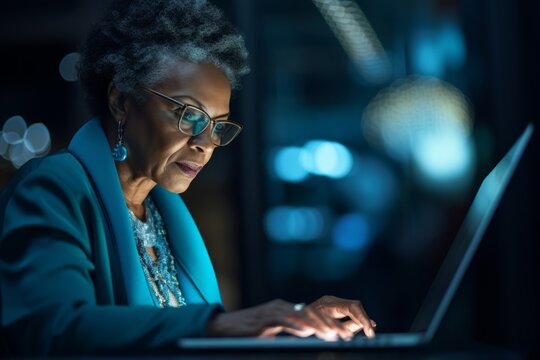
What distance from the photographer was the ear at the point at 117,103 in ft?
4.25

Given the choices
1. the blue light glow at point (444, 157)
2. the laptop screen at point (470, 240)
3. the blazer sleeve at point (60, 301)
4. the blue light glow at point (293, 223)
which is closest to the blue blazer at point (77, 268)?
the blazer sleeve at point (60, 301)

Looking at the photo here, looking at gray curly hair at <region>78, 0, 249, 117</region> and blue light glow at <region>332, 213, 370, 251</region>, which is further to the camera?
blue light glow at <region>332, 213, 370, 251</region>

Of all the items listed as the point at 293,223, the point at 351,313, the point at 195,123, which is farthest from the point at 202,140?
the point at 293,223

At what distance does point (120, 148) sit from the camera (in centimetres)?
128

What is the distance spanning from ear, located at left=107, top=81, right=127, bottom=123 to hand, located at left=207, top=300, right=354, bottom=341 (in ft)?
1.60

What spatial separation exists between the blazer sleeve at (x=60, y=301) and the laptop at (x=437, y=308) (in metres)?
0.06

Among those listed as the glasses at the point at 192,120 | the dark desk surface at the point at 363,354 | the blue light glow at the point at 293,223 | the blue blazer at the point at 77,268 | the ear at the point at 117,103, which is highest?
the ear at the point at 117,103

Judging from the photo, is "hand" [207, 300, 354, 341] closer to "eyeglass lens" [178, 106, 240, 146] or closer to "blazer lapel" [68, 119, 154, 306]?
"blazer lapel" [68, 119, 154, 306]

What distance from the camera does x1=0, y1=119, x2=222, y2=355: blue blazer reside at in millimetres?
947

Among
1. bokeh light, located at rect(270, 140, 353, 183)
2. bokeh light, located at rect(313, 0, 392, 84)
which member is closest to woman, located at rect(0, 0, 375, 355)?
bokeh light, located at rect(270, 140, 353, 183)

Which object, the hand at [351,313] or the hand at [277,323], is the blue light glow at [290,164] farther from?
the hand at [277,323]

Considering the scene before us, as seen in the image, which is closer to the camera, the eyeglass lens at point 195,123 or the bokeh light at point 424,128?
the eyeglass lens at point 195,123

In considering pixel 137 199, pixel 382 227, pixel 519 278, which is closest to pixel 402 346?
pixel 137 199

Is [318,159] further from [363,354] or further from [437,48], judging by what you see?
[363,354]
